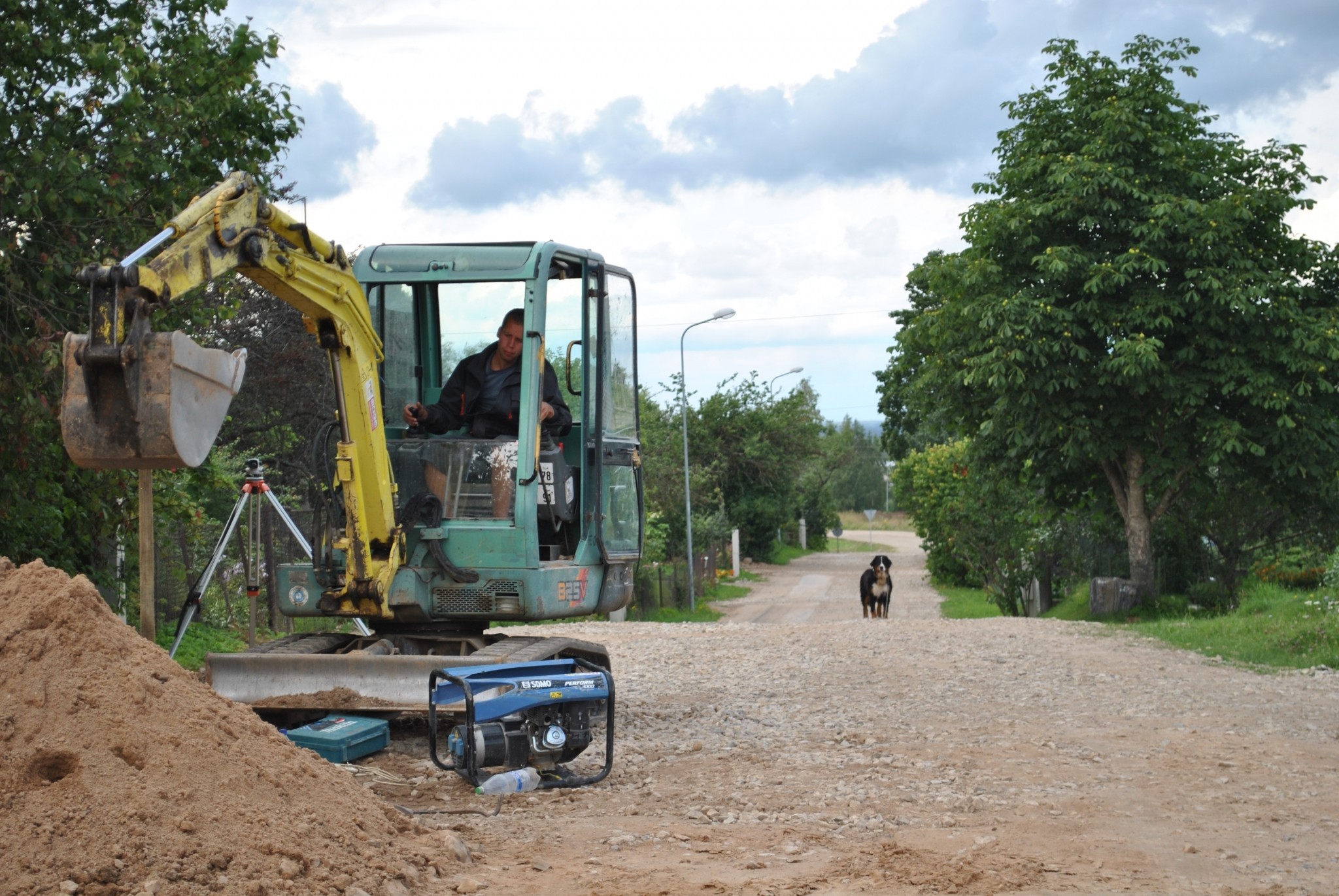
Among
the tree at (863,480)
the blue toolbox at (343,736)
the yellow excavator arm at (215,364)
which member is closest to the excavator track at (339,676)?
the blue toolbox at (343,736)

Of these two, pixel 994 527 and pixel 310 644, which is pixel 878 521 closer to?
pixel 994 527

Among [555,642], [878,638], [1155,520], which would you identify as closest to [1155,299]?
[1155,520]

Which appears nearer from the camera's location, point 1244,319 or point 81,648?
point 81,648

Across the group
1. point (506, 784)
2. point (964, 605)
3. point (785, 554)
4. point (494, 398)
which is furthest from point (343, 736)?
point (785, 554)

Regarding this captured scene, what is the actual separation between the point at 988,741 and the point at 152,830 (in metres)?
5.74

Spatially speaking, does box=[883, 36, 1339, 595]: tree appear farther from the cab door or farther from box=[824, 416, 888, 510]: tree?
box=[824, 416, 888, 510]: tree

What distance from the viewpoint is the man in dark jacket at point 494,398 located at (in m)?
8.93

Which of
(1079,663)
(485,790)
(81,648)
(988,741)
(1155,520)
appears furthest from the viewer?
(1155,520)

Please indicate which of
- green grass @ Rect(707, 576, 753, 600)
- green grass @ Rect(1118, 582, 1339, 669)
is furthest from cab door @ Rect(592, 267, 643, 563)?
green grass @ Rect(707, 576, 753, 600)

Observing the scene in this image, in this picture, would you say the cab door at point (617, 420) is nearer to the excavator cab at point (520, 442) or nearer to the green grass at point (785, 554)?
the excavator cab at point (520, 442)

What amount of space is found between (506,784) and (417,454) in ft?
8.73

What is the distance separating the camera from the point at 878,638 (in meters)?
16.4

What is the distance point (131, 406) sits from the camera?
6.21 m

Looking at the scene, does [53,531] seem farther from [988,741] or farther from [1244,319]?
[1244,319]
